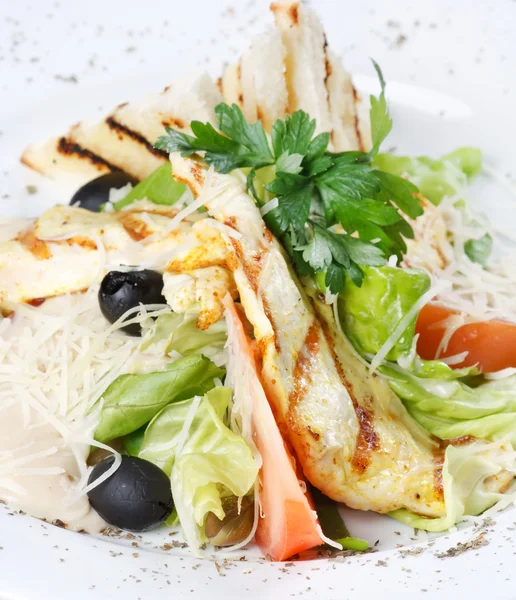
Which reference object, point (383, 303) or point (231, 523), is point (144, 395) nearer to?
point (231, 523)

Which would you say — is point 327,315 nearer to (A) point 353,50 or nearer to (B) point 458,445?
(B) point 458,445

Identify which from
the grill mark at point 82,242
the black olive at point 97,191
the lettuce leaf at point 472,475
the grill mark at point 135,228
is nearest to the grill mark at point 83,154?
the black olive at point 97,191

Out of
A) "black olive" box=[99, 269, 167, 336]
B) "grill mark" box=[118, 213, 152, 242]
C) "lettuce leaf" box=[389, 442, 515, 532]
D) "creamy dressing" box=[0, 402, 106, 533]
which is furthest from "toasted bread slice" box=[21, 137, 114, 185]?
"lettuce leaf" box=[389, 442, 515, 532]

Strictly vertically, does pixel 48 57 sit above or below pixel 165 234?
above

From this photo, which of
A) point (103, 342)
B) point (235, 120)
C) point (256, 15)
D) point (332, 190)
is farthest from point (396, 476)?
point (256, 15)

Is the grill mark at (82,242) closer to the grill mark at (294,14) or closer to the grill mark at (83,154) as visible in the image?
the grill mark at (83,154)

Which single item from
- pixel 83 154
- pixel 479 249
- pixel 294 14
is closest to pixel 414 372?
pixel 479 249

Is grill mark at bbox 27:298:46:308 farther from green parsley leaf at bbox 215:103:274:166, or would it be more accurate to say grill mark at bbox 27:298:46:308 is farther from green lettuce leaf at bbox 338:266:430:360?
green lettuce leaf at bbox 338:266:430:360
